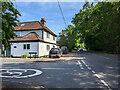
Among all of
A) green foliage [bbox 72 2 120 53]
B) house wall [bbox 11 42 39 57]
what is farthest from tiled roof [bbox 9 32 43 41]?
green foliage [bbox 72 2 120 53]

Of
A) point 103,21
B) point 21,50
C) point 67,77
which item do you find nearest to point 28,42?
point 21,50

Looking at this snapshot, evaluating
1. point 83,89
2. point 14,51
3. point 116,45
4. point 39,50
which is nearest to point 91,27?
point 116,45

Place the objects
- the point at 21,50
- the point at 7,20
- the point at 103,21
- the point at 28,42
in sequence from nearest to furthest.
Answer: the point at 7,20, the point at 28,42, the point at 21,50, the point at 103,21

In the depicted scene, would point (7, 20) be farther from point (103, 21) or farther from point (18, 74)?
point (103, 21)

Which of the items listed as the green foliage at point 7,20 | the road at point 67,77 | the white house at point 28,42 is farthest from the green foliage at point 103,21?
the green foliage at point 7,20

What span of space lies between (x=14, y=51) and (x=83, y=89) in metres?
19.2

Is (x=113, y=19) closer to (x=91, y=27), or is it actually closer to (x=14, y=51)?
(x=91, y=27)

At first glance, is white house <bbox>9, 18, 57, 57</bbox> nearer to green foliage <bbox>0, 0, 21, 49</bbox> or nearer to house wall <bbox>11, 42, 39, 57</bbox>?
house wall <bbox>11, 42, 39, 57</bbox>

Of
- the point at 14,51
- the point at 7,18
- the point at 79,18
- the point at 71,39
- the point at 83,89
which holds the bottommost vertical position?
the point at 83,89

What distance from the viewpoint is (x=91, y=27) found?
35094 millimetres

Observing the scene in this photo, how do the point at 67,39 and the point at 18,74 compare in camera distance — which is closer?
the point at 18,74

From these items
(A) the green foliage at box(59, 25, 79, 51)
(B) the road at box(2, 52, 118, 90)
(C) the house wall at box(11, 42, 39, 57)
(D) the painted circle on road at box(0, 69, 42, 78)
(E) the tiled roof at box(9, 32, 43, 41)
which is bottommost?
(B) the road at box(2, 52, 118, 90)

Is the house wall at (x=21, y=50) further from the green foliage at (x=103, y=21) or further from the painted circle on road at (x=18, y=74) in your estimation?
the green foliage at (x=103, y=21)

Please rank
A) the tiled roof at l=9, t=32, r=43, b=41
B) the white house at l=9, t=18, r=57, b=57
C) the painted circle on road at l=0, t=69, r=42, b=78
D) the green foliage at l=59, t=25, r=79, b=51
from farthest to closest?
1. the green foliage at l=59, t=25, r=79, b=51
2. the tiled roof at l=9, t=32, r=43, b=41
3. the white house at l=9, t=18, r=57, b=57
4. the painted circle on road at l=0, t=69, r=42, b=78
